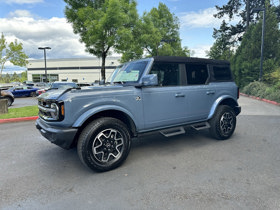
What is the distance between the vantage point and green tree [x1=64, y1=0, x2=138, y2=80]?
47.2ft

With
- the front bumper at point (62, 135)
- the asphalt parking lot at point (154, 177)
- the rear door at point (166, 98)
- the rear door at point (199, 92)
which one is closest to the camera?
the asphalt parking lot at point (154, 177)

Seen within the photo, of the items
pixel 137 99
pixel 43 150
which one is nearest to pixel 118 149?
pixel 137 99

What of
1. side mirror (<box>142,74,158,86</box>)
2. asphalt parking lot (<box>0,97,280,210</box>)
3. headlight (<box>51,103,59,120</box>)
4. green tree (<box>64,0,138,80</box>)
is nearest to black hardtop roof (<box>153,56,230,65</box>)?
side mirror (<box>142,74,158,86</box>)

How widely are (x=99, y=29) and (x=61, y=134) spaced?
516 inches

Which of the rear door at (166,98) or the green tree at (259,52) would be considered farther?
the green tree at (259,52)

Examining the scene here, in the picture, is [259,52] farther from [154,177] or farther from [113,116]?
[154,177]

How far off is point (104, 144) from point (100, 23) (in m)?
13.1

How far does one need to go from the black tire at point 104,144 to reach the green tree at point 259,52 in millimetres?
17633

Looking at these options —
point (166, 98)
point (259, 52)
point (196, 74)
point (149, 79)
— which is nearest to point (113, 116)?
point (149, 79)

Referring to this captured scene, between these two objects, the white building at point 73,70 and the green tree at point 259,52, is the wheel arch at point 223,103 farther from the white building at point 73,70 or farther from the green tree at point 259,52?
the white building at point 73,70

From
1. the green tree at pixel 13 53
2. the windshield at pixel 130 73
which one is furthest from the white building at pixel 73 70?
the windshield at pixel 130 73

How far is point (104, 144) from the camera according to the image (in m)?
3.16

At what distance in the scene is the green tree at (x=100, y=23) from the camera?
14.4 meters

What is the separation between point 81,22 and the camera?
1586 centimetres
